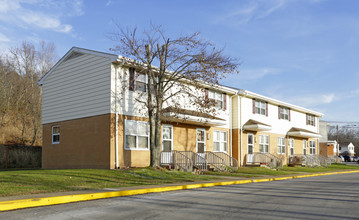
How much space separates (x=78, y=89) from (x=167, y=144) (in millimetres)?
6226

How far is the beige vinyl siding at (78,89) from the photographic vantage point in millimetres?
19203

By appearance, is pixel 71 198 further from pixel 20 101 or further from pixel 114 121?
pixel 20 101

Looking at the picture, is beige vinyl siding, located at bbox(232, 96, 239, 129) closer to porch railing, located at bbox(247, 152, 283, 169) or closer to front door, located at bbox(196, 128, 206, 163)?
porch railing, located at bbox(247, 152, 283, 169)

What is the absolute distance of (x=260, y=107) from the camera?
30.6 m

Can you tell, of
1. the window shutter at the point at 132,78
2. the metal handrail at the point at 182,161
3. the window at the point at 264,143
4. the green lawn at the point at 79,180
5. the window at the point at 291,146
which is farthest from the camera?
the window at the point at 291,146

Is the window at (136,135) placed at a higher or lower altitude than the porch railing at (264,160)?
higher

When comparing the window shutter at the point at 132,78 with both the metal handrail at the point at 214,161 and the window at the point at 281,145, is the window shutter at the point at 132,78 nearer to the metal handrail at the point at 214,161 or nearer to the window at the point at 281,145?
the metal handrail at the point at 214,161

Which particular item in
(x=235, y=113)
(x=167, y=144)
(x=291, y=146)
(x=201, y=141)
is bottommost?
(x=291, y=146)

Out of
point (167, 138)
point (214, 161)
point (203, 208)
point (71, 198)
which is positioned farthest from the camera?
point (214, 161)

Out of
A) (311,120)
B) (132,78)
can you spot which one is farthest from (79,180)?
(311,120)

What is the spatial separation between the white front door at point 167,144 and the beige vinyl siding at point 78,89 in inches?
167

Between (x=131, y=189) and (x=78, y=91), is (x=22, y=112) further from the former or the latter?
(x=131, y=189)

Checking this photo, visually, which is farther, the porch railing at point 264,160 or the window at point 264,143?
the window at point 264,143

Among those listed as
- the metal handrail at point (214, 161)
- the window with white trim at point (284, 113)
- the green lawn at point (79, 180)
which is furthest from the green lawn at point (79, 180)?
the window with white trim at point (284, 113)
